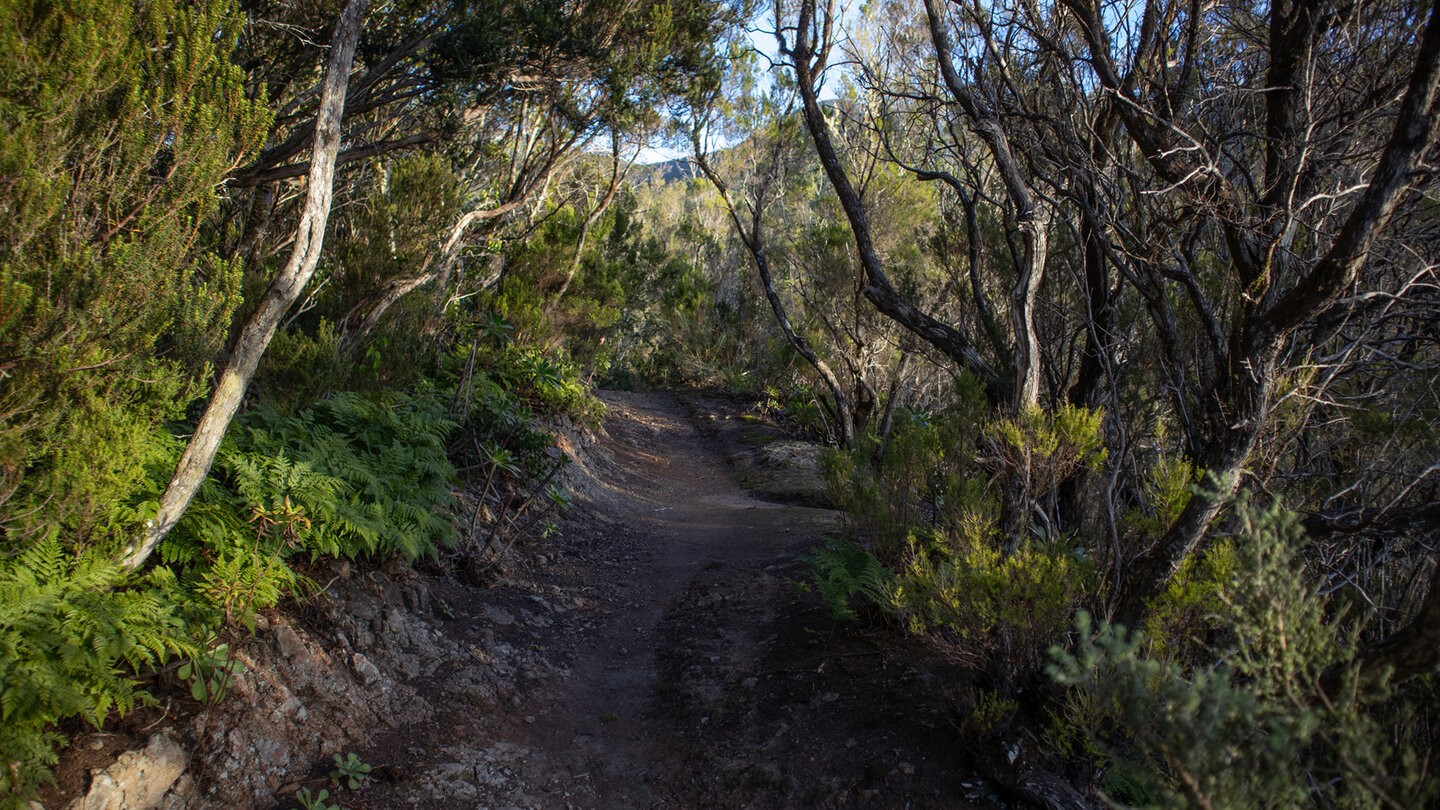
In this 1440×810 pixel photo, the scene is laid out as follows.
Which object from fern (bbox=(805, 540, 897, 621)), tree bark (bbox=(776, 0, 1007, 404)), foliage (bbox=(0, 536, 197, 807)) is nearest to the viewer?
foliage (bbox=(0, 536, 197, 807))

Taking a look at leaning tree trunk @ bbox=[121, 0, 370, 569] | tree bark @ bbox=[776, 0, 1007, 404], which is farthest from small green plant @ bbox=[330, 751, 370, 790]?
tree bark @ bbox=[776, 0, 1007, 404]

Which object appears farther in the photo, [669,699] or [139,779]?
[669,699]

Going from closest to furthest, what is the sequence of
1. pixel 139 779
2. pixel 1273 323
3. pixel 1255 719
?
pixel 1255 719 → pixel 139 779 → pixel 1273 323

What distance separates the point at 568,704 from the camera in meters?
4.37

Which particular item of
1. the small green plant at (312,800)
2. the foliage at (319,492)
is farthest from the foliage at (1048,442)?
the small green plant at (312,800)

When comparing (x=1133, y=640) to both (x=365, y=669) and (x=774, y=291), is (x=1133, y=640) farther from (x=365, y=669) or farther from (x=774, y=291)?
(x=774, y=291)

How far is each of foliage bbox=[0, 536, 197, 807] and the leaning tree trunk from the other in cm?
27

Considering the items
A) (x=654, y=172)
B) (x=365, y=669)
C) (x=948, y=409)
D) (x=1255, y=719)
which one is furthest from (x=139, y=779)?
(x=654, y=172)

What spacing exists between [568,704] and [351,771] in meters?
1.51

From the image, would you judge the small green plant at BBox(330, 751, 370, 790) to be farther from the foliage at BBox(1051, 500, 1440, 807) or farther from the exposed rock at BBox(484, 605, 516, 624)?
the foliage at BBox(1051, 500, 1440, 807)

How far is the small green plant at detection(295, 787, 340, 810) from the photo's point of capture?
2727 mm

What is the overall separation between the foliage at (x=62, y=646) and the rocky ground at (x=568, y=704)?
0.79 feet

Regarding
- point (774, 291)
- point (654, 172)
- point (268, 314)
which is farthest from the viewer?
point (654, 172)

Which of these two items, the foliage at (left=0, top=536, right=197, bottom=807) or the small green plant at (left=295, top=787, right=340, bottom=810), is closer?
the foliage at (left=0, top=536, right=197, bottom=807)
